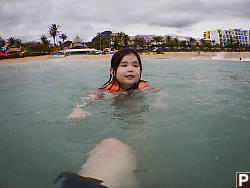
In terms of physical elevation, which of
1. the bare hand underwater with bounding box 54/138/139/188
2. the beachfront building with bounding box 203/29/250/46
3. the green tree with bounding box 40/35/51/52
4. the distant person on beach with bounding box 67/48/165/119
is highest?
the beachfront building with bounding box 203/29/250/46

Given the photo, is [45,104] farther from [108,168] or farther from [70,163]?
[108,168]

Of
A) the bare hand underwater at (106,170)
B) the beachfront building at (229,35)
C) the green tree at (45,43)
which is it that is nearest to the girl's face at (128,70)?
the bare hand underwater at (106,170)

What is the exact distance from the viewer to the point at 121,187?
137 centimetres

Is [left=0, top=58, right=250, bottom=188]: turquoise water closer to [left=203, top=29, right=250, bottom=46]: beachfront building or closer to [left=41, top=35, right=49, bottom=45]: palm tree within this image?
[left=41, top=35, right=49, bottom=45]: palm tree

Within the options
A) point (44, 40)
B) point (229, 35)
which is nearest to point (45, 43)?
point (44, 40)

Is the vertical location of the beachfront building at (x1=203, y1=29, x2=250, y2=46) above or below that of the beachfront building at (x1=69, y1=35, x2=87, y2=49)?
above

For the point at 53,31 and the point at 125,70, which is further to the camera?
the point at 53,31

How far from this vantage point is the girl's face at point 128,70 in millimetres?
3664

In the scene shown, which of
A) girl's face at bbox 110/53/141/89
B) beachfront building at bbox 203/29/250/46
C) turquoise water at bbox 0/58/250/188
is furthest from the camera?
beachfront building at bbox 203/29/250/46

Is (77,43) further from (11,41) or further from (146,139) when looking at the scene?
(146,139)

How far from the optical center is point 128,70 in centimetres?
365

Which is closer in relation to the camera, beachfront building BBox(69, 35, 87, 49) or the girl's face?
the girl's face

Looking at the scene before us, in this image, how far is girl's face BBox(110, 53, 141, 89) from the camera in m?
3.66

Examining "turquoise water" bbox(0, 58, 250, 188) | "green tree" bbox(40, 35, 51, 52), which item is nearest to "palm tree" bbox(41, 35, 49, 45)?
"green tree" bbox(40, 35, 51, 52)
